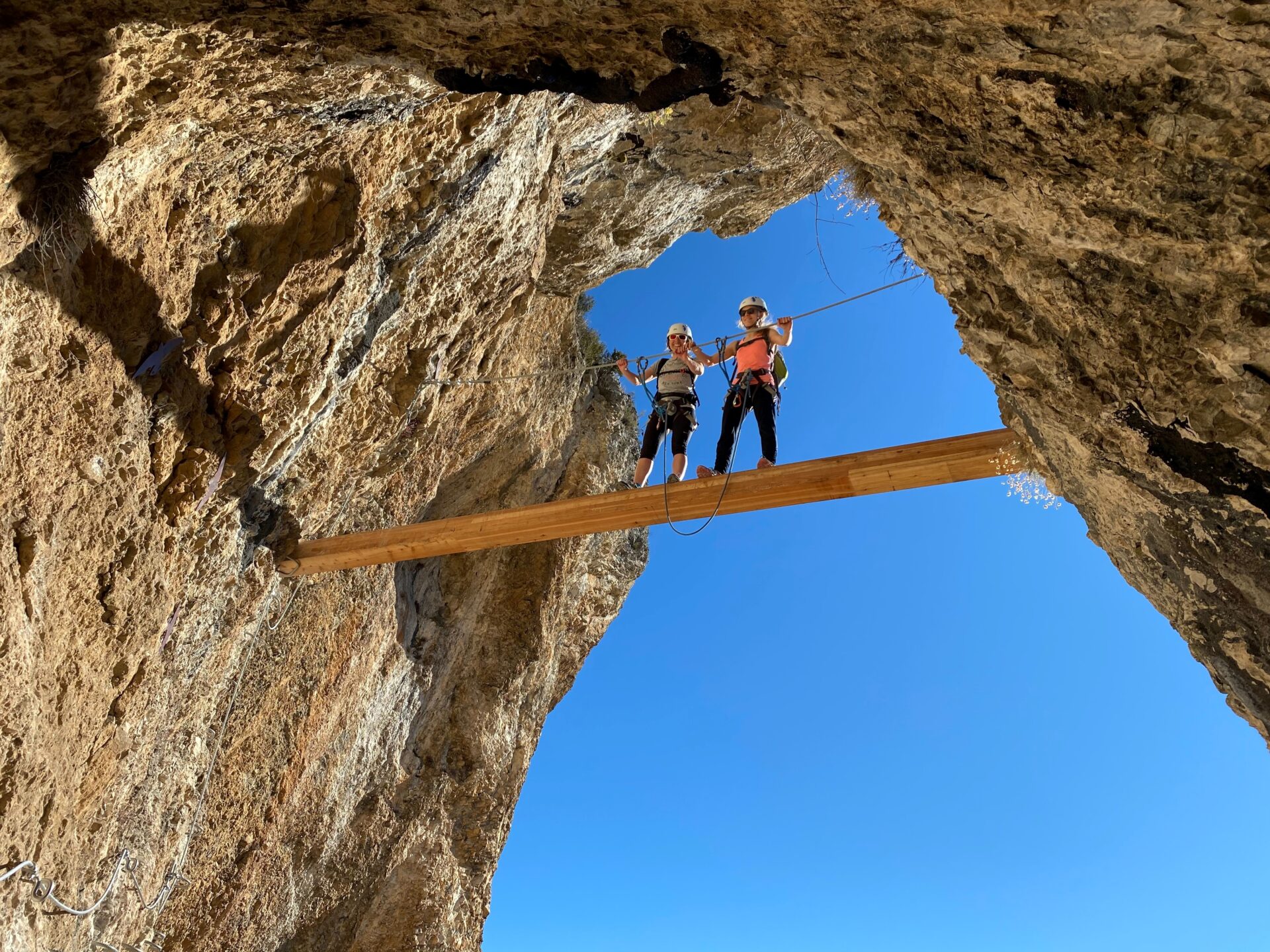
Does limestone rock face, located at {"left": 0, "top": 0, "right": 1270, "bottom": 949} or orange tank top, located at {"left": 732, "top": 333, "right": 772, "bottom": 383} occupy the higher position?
orange tank top, located at {"left": 732, "top": 333, "right": 772, "bottom": 383}

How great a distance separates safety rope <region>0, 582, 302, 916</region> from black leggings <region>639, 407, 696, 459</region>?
Result: 10.2ft

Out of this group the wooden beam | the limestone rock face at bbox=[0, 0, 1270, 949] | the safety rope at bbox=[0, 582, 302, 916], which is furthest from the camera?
the wooden beam

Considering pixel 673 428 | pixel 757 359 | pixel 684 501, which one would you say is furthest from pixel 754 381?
pixel 684 501

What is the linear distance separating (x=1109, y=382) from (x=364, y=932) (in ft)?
28.2

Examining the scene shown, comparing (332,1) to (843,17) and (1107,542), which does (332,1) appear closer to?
→ (843,17)

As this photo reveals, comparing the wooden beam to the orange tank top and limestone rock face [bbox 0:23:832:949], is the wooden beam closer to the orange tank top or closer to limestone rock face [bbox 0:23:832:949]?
limestone rock face [bbox 0:23:832:949]

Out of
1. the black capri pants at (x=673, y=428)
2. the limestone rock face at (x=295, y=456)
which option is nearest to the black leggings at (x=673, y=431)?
the black capri pants at (x=673, y=428)

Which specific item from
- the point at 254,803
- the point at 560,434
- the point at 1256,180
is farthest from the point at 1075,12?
the point at 560,434

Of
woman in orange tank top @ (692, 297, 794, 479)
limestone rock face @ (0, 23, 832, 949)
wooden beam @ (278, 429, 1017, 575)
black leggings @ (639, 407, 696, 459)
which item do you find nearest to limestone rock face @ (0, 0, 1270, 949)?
limestone rock face @ (0, 23, 832, 949)

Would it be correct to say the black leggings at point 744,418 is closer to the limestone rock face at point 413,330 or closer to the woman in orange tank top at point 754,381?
the woman in orange tank top at point 754,381

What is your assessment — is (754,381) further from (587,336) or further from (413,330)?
(587,336)

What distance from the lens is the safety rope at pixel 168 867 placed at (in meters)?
4.61

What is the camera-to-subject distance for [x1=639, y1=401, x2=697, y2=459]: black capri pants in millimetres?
7172

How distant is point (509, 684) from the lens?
10078 mm
